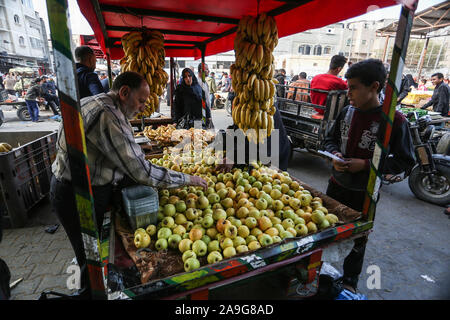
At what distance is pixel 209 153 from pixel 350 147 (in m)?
1.93

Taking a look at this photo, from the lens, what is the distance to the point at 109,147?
183cm

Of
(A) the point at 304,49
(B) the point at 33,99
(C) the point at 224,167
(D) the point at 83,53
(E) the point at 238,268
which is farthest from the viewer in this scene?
(A) the point at 304,49

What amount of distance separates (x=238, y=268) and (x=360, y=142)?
1.79m

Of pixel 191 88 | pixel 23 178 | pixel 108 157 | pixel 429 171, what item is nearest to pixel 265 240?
pixel 108 157

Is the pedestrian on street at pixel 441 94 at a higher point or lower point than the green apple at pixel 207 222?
higher

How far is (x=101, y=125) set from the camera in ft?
5.95

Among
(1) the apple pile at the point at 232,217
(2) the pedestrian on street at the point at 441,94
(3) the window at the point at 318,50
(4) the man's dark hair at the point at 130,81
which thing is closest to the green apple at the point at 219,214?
(1) the apple pile at the point at 232,217

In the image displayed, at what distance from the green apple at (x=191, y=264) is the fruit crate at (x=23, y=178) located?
3.39 m

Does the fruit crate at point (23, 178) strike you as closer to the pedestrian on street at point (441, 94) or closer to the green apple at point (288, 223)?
the green apple at point (288, 223)

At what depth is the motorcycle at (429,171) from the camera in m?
4.61

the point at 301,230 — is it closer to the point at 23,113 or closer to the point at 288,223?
the point at 288,223

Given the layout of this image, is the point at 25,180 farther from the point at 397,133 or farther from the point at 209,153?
the point at 397,133
